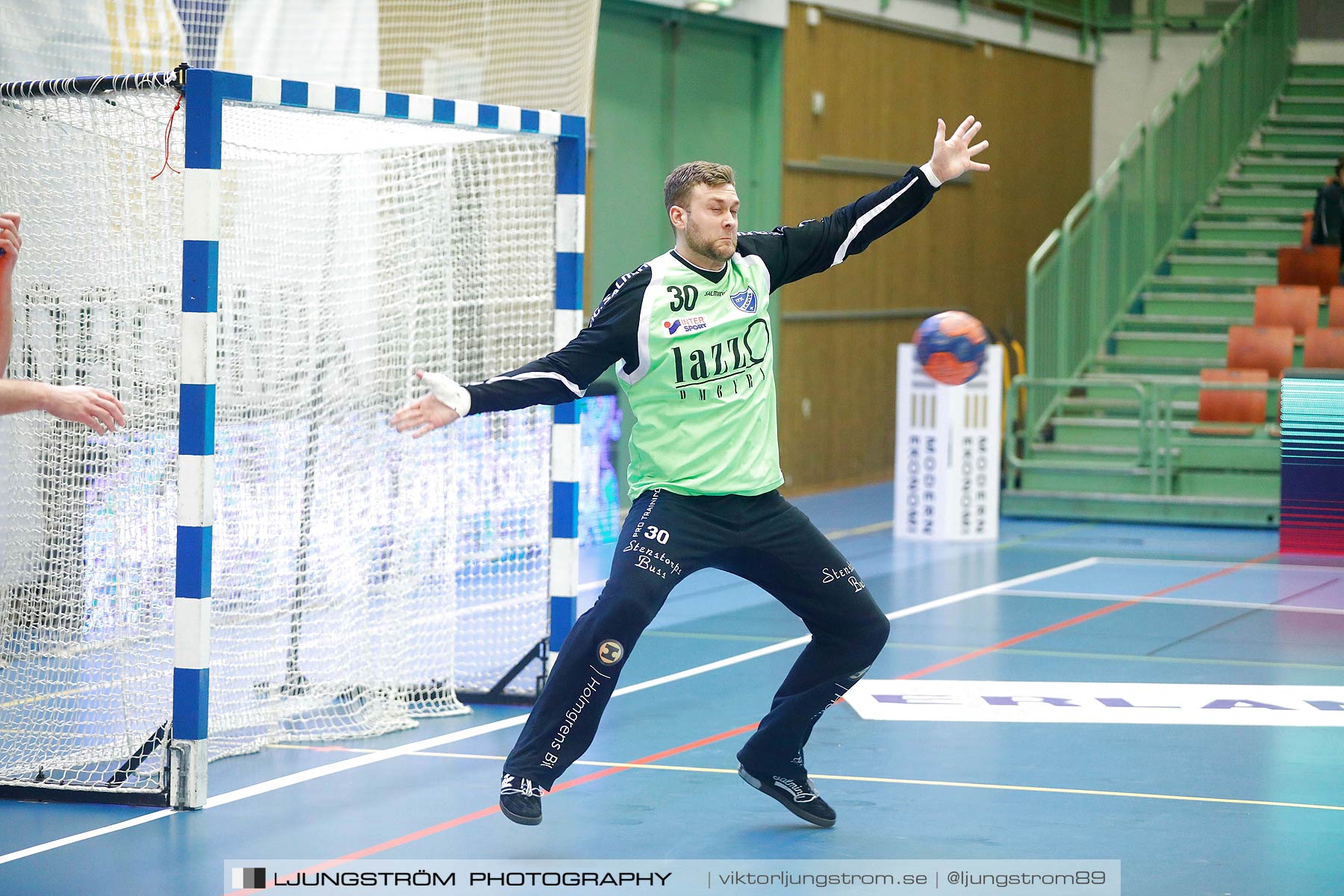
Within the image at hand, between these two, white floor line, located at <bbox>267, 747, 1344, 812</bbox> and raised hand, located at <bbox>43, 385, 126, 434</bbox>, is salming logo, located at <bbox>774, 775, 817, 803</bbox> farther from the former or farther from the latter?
raised hand, located at <bbox>43, 385, 126, 434</bbox>

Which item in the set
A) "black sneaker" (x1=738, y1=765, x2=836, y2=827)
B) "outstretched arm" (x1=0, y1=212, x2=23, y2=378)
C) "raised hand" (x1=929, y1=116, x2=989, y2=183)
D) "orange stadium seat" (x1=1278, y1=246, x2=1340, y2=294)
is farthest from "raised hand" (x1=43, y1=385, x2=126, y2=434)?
"orange stadium seat" (x1=1278, y1=246, x2=1340, y2=294)

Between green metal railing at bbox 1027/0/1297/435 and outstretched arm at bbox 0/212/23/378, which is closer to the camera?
outstretched arm at bbox 0/212/23/378

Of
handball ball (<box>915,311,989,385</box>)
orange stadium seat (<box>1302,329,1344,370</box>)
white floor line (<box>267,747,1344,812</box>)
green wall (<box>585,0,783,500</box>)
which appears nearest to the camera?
white floor line (<box>267,747,1344,812</box>)

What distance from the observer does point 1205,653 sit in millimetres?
9500

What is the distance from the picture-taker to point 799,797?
6.07 m

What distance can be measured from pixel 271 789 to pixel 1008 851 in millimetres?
2817

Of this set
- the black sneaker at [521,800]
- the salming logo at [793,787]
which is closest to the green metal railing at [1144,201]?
the salming logo at [793,787]

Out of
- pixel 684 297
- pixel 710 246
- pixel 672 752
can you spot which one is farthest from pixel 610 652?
pixel 672 752

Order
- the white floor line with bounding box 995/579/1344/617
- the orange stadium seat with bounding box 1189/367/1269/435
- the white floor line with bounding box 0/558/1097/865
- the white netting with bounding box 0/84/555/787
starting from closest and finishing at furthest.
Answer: the white floor line with bounding box 0/558/1097/865 < the white netting with bounding box 0/84/555/787 < the white floor line with bounding box 995/579/1344/617 < the orange stadium seat with bounding box 1189/367/1269/435

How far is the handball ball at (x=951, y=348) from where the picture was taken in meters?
12.2

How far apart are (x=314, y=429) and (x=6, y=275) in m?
2.74

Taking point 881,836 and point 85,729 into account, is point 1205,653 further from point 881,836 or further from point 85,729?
point 85,729

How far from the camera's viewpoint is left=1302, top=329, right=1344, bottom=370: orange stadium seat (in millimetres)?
16281

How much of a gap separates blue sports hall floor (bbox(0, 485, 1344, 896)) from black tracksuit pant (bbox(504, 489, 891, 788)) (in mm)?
398
